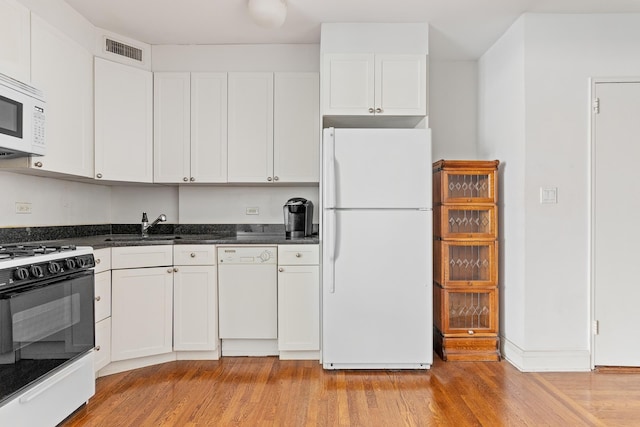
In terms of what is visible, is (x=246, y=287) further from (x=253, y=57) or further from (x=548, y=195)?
(x=548, y=195)

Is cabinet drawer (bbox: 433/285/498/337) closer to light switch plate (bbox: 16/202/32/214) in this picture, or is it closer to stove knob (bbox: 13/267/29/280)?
stove knob (bbox: 13/267/29/280)

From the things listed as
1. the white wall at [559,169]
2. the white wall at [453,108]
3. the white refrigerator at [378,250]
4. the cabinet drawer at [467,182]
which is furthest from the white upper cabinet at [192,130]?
the white wall at [559,169]

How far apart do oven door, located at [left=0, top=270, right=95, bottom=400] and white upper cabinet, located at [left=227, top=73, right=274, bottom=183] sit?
1455 mm

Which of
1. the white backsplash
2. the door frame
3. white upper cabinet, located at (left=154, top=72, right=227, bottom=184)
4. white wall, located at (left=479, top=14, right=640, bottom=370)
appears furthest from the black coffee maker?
the door frame

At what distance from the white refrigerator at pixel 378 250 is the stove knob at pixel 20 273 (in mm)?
1713

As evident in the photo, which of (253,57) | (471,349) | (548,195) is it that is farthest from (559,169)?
(253,57)

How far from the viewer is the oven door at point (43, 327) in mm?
1812

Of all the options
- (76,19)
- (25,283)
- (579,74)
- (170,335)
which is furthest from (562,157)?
(76,19)

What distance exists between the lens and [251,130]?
346 centimetres

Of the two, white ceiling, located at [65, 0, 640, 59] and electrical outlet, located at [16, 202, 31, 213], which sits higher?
white ceiling, located at [65, 0, 640, 59]

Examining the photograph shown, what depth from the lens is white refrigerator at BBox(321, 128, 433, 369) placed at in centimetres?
291

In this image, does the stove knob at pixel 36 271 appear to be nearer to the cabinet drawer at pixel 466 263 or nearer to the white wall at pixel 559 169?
the cabinet drawer at pixel 466 263

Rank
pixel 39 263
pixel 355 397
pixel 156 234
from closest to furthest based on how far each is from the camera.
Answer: pixel 39 263 < pixel 355 397 < pixel 156 234

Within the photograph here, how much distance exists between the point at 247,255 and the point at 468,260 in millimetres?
1697
